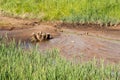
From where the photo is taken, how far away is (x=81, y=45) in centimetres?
1141

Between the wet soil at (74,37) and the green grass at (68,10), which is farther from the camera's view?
the green grass at (68,10)

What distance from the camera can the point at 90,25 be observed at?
46.5ft

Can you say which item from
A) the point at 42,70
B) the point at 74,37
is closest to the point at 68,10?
the point at 74,37

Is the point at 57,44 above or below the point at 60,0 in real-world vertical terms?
below

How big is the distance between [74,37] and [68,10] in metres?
3.01

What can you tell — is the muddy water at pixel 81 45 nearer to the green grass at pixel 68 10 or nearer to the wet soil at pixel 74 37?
the wet soil at pixel 74 37

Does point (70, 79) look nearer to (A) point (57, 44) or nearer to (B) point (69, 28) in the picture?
(A) point (57, 44)

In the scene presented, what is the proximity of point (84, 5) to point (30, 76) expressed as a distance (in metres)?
10.0

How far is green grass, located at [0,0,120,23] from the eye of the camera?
1460 cm

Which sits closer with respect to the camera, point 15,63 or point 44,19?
point 15,63

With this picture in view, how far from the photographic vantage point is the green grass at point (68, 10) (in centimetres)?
1460

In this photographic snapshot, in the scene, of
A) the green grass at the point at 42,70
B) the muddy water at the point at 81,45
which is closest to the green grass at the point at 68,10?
the muddy water at the point at 81,45

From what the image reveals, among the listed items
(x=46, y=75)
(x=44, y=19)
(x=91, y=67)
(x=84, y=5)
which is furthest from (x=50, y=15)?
(x=46, y=75)

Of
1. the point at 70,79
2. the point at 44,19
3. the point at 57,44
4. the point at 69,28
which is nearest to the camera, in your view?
the point at 70,79
